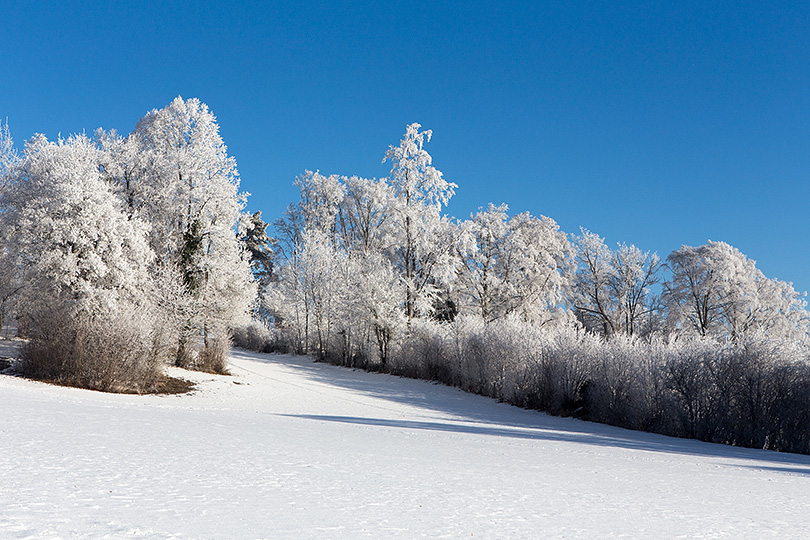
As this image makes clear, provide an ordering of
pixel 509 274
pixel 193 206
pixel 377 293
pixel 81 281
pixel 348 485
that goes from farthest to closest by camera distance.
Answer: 1. pixel 509 274
2. pixel 377 293
3. pixel 193 206
4. pixel 81 281
5. pixel 348 485

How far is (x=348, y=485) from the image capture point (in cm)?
427

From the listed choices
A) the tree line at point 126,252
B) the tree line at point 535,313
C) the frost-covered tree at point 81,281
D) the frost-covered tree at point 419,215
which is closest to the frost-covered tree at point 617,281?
the tree line at point 535,313

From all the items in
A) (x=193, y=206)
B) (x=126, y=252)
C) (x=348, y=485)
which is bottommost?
(x=348, y=485)

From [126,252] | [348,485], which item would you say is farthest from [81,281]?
[348,485]

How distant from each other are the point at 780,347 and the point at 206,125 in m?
23.6

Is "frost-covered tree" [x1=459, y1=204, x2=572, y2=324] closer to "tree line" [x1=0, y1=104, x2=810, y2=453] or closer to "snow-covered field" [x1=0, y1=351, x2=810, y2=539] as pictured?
"tree line" [x1=0, y1=104, x2=810, y2=453]

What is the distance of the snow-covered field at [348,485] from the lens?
3.10 meters

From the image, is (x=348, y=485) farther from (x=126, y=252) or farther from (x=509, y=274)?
(x=509, y=274)

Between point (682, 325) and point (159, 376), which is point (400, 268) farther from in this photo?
point (159, 376)

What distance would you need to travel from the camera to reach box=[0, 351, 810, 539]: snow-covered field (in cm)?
310

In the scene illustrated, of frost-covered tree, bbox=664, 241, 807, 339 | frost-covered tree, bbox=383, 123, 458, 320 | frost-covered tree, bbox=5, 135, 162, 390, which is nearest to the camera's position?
frost-covered tree, bbox=5, 135, 162, 390

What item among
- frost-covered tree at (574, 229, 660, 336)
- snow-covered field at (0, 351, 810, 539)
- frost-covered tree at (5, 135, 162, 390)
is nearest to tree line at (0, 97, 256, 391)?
frost-covered tree at (5, 135, 162, 390)

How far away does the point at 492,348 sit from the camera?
2077 centimetres

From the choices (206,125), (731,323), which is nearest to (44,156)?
(206,125)
